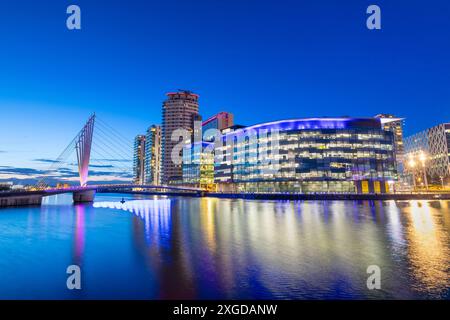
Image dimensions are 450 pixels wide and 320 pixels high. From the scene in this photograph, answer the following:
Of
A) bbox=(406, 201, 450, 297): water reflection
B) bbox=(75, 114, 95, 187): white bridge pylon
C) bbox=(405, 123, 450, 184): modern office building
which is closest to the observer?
bbox=(406, 201, 450, 297): water reflection

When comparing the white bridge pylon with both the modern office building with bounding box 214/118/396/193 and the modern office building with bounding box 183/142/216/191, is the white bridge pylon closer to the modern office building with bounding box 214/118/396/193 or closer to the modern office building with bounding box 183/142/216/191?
the modern office building with bounding box 214/118/396/193

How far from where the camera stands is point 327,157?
123875 mm

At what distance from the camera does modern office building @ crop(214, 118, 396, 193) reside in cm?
12150

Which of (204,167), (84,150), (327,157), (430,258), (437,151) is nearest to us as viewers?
(430,258)

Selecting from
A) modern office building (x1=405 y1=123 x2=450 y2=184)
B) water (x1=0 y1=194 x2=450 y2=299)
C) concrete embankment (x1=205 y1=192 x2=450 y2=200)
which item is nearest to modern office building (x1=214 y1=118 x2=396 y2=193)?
concrete embankment (x1=205 y1=192 x2=450 y2=200)

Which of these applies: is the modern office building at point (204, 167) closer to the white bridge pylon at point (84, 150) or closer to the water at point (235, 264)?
the white bridge pylon at point (84, 150)

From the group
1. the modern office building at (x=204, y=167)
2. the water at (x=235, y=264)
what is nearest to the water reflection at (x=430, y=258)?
the water at (x=235, y=264)

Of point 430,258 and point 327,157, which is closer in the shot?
point 430,258

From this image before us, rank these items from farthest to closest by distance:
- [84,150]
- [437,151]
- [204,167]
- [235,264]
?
1. [204,167]
2. [437,151]
3. [84,150]
4. [235,264]

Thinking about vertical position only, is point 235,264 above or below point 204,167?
below

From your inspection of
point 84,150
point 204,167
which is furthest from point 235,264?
point 204,167

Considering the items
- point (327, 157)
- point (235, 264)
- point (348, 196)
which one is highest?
point (327, 157)

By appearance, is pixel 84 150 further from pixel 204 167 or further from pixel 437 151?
pixel 437 151
